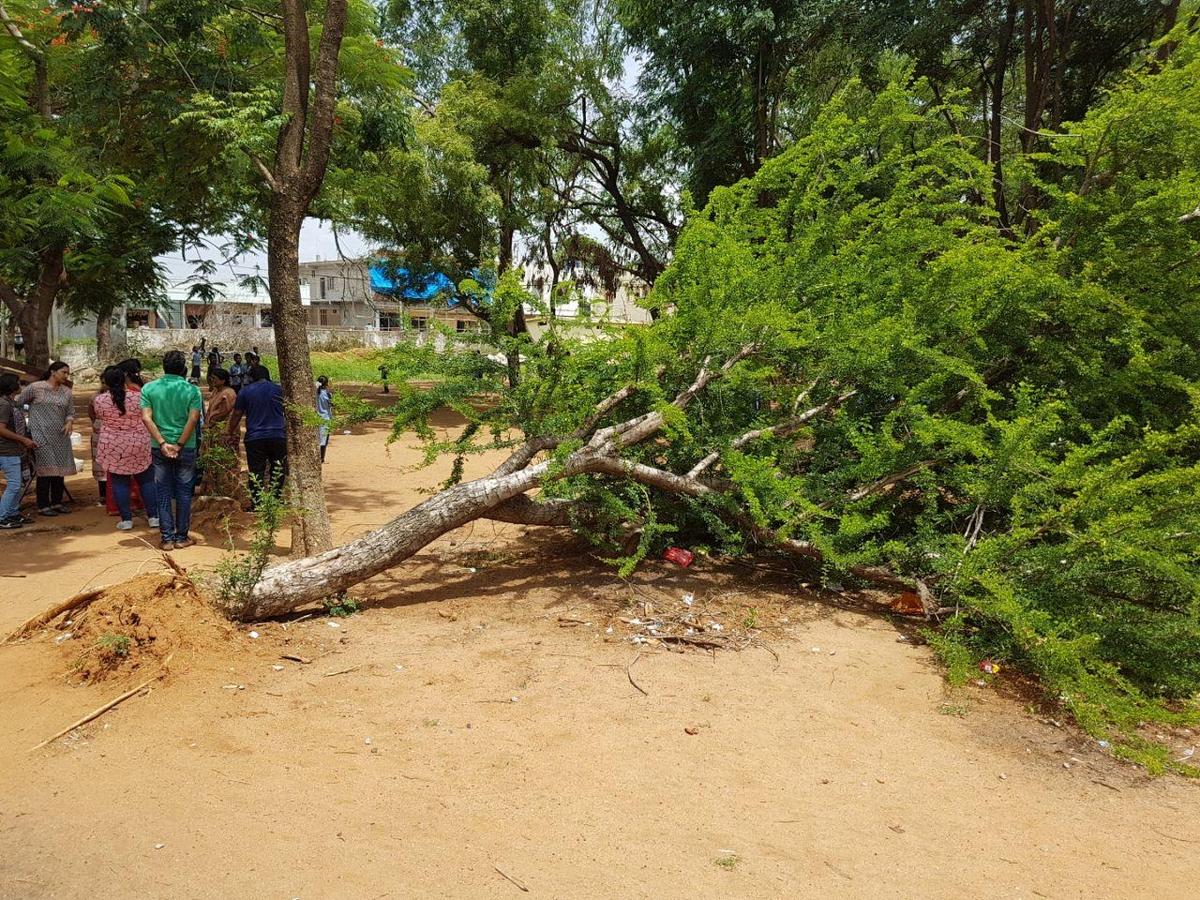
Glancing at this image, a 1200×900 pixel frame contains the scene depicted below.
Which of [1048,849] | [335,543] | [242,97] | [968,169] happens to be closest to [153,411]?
[335,543]

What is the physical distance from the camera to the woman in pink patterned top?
659 cm

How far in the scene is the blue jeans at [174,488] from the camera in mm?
6270

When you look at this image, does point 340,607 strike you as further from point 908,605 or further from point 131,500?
point 131,500

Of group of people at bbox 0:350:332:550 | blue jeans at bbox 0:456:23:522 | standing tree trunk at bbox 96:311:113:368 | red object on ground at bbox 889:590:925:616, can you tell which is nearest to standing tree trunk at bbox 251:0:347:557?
group of people at bbox 0:350:332:550

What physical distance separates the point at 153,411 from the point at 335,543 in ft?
5.98

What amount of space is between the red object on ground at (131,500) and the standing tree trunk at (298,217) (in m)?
2.61

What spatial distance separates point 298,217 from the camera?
565 cm

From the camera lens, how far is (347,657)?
4.45 metres

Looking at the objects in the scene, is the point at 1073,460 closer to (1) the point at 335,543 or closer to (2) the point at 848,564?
(2) the point at 848,564

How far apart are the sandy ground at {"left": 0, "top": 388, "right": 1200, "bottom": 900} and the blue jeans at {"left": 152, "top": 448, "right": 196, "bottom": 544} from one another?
1.43m

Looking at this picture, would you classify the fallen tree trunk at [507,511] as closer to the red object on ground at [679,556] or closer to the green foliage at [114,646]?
the red object on ground at [679,556]

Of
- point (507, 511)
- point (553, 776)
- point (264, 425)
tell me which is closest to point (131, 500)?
point (264, 425)

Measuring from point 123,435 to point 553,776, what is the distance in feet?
17.7

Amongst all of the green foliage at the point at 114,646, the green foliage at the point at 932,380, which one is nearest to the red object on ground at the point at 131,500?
the green foliage at the point at 114,646
